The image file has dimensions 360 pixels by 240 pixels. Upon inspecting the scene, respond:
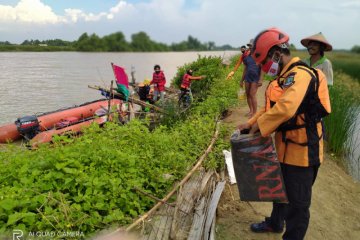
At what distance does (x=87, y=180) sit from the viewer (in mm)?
3148

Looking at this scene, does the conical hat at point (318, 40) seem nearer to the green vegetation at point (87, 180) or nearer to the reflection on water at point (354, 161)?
the green vegetation at point (87, 180)

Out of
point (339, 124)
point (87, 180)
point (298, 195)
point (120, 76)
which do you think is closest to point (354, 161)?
point (339, 124)

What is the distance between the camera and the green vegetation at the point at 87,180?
2773mm

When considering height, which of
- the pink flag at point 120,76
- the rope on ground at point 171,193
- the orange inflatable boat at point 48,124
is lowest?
the orange inflatable boat at point 48,124

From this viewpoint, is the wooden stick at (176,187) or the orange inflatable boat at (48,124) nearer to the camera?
the wooden stick at (176,187)

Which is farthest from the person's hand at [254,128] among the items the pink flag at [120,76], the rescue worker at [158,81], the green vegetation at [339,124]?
the rescue worker at [158,81]

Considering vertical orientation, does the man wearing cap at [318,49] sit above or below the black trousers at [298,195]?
above

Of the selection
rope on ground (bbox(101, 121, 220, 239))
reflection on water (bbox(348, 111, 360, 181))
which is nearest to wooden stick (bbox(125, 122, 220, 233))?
rope on ground (bbox(101, 121, 220, 239))

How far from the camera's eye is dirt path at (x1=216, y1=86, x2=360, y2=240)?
3584 mm

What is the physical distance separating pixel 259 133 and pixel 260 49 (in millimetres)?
742

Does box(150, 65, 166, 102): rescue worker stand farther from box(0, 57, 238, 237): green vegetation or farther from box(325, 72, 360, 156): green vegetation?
box(0, 57, 238, 237): green vegetation

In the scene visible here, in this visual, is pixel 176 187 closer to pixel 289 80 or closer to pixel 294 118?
pixel 294 118

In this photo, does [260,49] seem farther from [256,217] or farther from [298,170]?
[256,217]

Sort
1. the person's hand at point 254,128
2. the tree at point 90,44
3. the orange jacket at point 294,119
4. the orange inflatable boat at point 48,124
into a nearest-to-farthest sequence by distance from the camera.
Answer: the orange jacket at point 294,119
the person's hand at point 254,128
the orange inflatable boat at point 48,124
the tree at point 90,44
